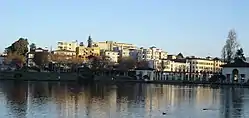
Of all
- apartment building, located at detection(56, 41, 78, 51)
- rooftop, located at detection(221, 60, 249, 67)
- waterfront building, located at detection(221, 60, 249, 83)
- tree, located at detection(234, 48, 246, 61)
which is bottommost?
waterfront building, located at detection(221, 60, 249, 83)

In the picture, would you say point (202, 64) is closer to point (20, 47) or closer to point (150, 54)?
point (150, 54)

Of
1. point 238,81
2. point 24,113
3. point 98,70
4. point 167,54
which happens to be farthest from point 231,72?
point 167,54

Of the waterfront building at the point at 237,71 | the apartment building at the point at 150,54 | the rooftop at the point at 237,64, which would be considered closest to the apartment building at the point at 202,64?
the apartment building at the point at 150,54

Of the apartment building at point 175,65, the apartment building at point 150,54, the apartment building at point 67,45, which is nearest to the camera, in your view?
the apartment building at point 175,65

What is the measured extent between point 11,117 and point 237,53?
262 feet

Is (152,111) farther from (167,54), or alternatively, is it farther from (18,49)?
(167,54)

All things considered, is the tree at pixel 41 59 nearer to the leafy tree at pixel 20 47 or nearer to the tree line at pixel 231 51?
the leafy tree at pixel 20 47

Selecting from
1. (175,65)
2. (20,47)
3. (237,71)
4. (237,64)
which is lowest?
(237,71)

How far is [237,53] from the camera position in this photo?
3856 inches

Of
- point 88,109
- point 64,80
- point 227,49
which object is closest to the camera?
point 88,109

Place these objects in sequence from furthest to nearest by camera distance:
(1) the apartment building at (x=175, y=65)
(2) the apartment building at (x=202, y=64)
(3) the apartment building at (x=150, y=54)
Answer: (3) the apartment building at (x=150, y=54)
(2) the apartment building at (x=202, y=64)
(1) the apartment building at (x=175, y=65)

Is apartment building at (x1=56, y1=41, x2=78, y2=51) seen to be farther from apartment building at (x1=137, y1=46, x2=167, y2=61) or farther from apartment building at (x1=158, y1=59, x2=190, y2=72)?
apartment building at (x1=158, y1=59, x2=190, y2=72)

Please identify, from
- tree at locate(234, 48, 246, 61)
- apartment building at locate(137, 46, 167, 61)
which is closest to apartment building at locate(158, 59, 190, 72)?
apartment building at locate(137, 46, 167, 61)

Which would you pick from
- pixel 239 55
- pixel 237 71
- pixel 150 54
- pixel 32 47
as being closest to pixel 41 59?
pixel 32 47
